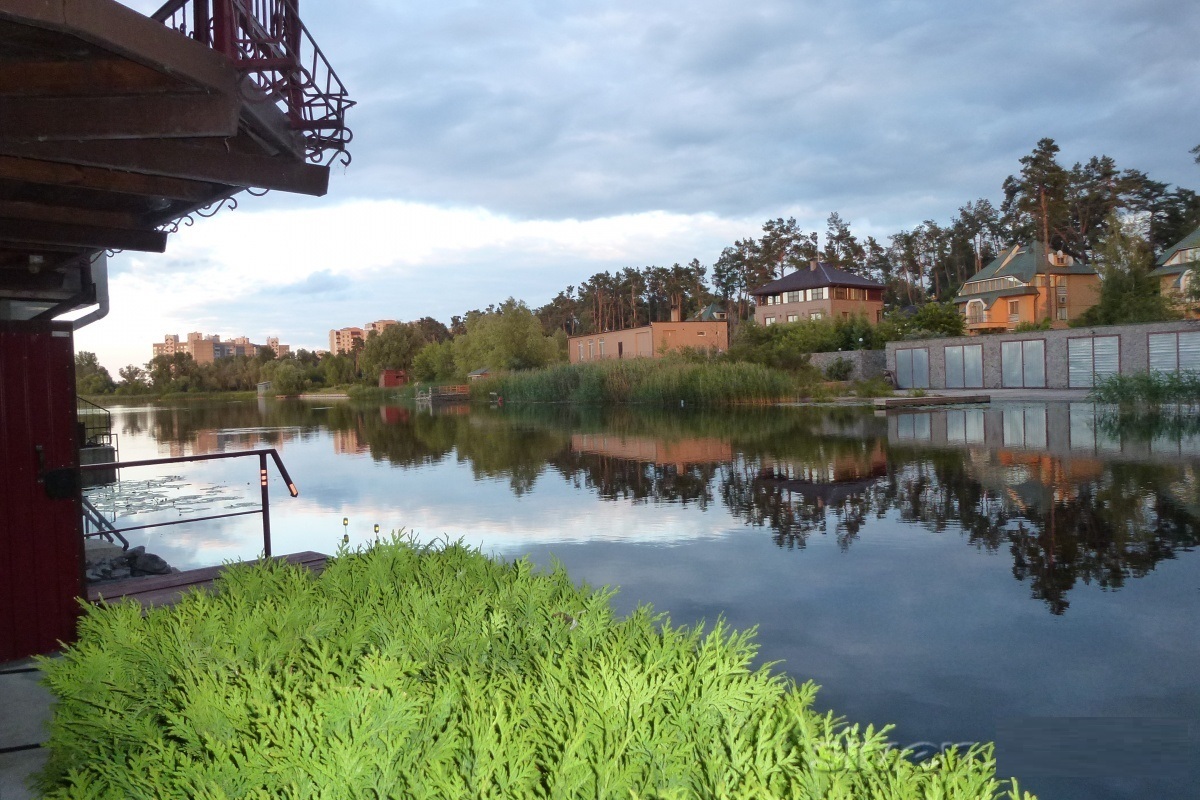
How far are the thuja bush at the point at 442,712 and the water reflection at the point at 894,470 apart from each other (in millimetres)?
4843

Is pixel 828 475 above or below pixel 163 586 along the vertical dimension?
below

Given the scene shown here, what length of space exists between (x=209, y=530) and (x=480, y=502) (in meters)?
3.40

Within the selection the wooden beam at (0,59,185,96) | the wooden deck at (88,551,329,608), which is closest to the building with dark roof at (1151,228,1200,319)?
the wooden deck at (88,551,329,608)

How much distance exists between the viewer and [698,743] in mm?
1728

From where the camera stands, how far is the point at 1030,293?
170 ft

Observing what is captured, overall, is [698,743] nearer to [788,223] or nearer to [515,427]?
[515,427]

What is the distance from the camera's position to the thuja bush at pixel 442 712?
1.59m

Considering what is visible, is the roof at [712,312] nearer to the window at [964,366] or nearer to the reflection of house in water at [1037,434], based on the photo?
the window at [964,366]

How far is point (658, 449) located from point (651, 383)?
56.1ft

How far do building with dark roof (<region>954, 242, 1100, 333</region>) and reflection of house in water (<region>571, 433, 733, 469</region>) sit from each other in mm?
38974

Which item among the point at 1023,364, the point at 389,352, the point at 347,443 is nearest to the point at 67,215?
the point at 347,443

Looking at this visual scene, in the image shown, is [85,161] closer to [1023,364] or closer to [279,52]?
[279,52]

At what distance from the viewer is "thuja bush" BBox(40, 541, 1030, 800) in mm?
1593

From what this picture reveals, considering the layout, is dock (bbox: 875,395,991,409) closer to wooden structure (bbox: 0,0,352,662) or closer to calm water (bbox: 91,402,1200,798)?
calm water (bbox: 91,402,1200,798)
